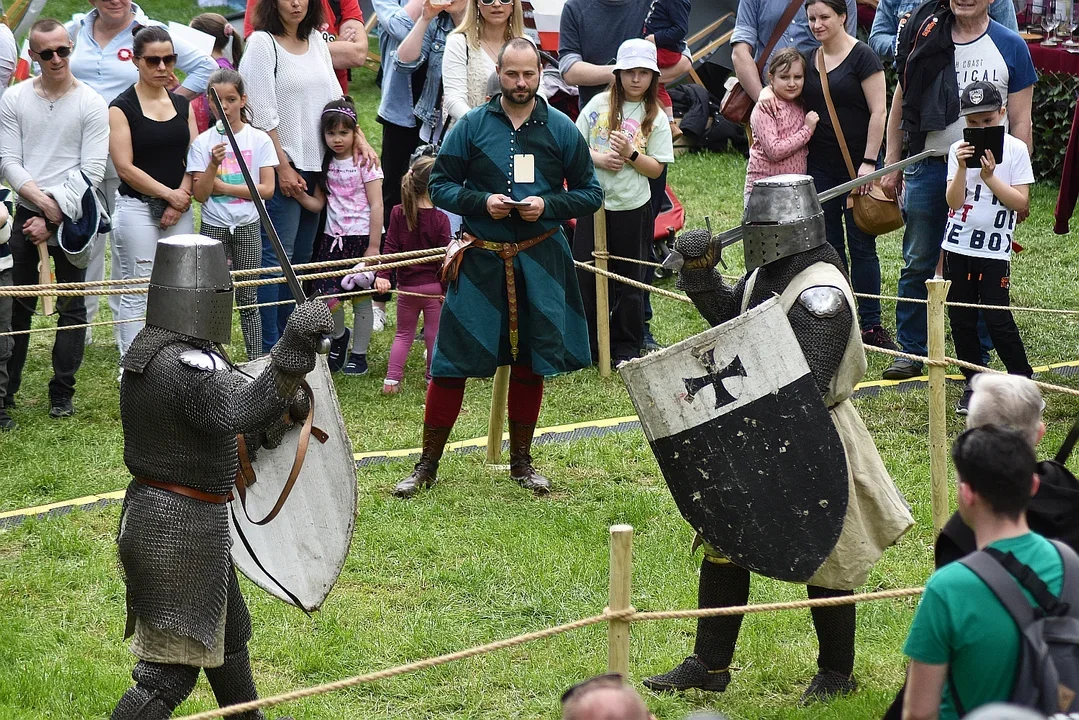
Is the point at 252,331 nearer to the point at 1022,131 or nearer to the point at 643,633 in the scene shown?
the point at 643,633

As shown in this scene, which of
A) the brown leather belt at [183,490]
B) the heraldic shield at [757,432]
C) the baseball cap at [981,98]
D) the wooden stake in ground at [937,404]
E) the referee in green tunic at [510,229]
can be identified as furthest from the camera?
the baseball cap at [981,98]

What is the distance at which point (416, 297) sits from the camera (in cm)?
744

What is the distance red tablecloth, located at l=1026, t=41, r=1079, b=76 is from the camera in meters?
10.9

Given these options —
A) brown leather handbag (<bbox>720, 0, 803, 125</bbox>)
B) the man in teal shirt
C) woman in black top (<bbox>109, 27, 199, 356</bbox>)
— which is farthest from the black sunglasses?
brown leather handbag (<bbox>720, 0, 803, 125</bbox>)

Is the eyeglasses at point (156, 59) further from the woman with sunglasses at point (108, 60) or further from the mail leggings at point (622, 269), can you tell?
the mail leggings at point (622, 269)

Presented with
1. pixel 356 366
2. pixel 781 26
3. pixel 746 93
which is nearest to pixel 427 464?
pixel 356 366

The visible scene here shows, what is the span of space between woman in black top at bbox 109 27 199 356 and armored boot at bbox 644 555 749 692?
3798 mm

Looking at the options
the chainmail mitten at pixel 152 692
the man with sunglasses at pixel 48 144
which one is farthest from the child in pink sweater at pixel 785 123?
A: the chainmail mitten at pixel 152 692

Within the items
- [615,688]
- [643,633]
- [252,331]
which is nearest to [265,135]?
[252,331]

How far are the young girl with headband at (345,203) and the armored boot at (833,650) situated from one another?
3997mm

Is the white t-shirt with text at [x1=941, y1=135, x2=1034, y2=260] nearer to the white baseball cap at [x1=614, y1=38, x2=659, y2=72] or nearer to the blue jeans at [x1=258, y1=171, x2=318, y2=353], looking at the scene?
the white baseball cap at [x1=614, y1=38, x2=659, y2=72]

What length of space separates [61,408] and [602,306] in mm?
2940

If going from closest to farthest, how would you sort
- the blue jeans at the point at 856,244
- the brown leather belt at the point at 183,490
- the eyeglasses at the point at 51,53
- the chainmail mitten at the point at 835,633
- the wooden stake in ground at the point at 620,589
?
the wooden stake in ground at the point at 620,589, the brown leather belt at the point at 183,490, the chainmail mitten at the point at 835,633, the eyeglasses at the point at 51,53, the blue jeans at the point at 856,244

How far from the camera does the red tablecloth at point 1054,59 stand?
428 inches
